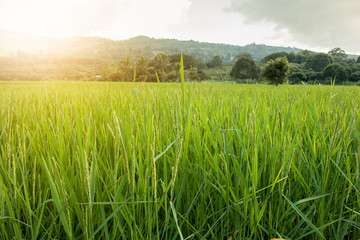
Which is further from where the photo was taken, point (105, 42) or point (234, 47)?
point (234, 47)

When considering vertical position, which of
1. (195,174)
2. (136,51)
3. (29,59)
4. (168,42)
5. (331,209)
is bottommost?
(331,209)

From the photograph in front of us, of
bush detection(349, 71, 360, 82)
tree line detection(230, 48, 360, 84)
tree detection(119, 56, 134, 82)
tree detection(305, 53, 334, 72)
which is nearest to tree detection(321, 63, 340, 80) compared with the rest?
tree line detection(230, 48, 360, 84)

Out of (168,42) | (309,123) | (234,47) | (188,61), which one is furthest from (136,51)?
(309,123)

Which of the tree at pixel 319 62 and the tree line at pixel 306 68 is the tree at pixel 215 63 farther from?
the tree at pixel 319 62

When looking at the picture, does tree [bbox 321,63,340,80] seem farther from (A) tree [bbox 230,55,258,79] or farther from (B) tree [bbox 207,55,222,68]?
(B) tree [bbox 207,55,222,68]

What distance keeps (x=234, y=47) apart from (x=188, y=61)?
62302 millimetres

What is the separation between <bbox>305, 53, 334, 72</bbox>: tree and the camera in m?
49.0

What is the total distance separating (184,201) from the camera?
68 centimetres

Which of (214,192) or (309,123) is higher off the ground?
(309,123)

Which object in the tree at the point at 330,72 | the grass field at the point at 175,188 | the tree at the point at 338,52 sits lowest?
the grass field at the point at 175,188

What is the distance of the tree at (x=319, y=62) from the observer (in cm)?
4903

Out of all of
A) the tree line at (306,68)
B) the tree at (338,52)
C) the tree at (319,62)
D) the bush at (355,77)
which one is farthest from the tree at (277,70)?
the tree at (338,52)

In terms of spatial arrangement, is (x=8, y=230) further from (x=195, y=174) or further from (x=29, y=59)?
(x=29, y=59)

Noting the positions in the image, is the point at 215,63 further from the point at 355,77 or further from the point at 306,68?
the point at 355,77
